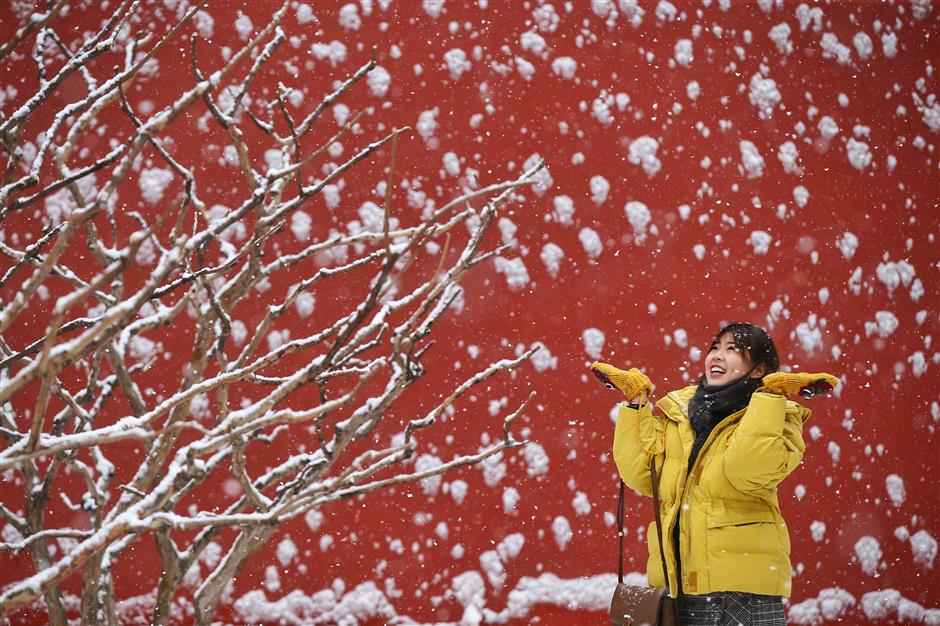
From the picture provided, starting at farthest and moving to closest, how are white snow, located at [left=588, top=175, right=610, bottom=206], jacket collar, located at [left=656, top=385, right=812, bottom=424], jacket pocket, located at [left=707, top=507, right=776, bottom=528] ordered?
white snow, located at [left=588, top=175, right=610, bottom=206], jacket collar, located at [left=656, top=385, right=812, bottom=424], jacket pocket, located at [left=707, top=507, right=776, bottom=528]

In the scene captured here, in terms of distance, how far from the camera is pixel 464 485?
11.7ft

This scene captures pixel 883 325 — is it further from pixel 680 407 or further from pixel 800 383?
pixel 800 383

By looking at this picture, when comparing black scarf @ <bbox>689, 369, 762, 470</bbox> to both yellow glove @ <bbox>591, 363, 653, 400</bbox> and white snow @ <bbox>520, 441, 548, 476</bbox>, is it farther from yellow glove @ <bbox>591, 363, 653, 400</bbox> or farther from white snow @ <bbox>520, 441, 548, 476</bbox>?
white snow @ <bbox>520, 441, 548, 476</bbox>

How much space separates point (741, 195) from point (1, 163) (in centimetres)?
305

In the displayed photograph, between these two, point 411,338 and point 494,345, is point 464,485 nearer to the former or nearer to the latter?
point 494,345

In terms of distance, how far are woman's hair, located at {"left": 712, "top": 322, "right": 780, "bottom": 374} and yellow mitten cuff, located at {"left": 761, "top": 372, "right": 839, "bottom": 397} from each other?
0.65 ft

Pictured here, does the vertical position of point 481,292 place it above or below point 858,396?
above

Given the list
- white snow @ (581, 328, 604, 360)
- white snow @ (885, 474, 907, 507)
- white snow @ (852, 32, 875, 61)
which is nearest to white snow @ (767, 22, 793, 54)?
white snow @ (852, 32, 875, 61)

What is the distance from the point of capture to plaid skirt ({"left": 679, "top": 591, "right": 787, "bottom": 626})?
225 cm

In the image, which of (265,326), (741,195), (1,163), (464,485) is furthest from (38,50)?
(741,195)

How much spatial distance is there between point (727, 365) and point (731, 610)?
631 millimetres

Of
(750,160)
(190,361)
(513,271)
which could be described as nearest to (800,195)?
(750,160)

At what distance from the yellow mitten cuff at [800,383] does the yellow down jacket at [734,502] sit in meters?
0.03

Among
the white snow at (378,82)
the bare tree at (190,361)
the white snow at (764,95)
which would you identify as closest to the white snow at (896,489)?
the white snow at (764,95)
